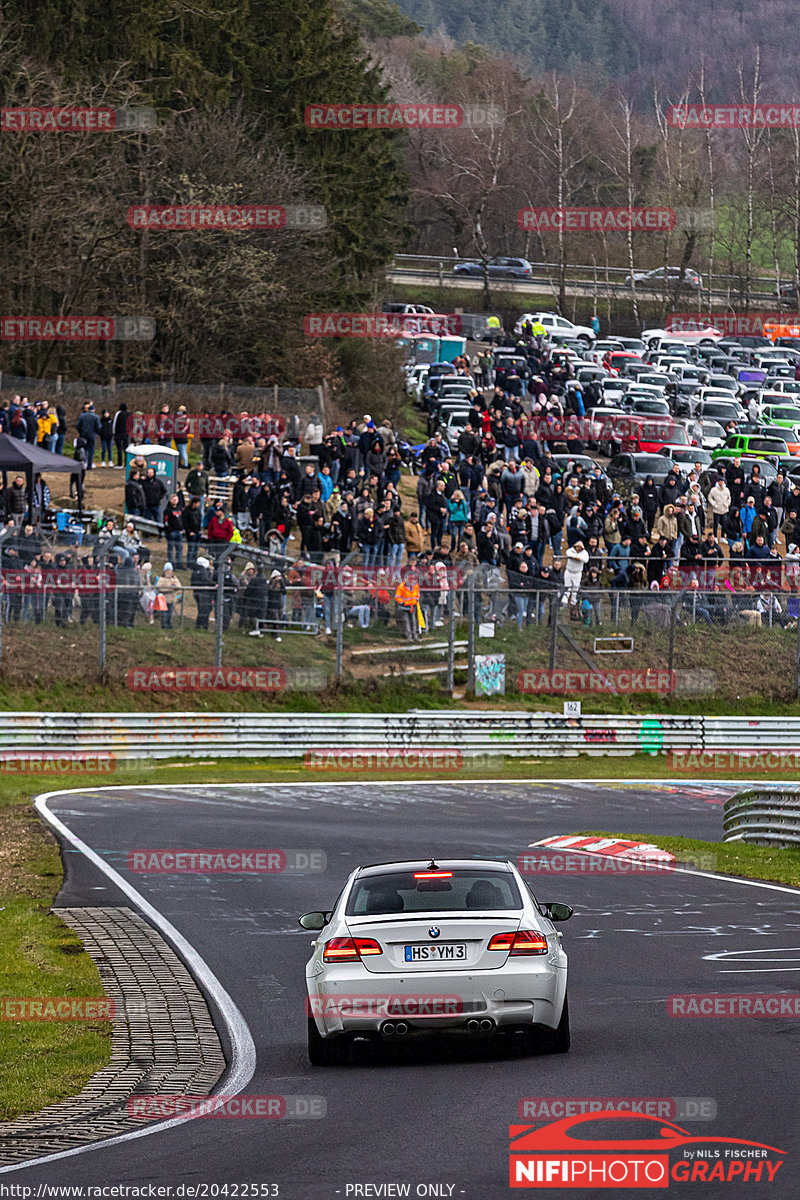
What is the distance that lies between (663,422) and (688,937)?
41.2m

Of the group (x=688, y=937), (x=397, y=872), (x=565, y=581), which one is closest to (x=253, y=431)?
(x=565, y=581)

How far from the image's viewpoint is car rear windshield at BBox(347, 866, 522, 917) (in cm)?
986

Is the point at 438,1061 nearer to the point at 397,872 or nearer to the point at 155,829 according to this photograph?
the point at 397,872

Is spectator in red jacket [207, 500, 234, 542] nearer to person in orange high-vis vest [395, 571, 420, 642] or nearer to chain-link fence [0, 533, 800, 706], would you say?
chain-link fence [0, 533, 800, 706]

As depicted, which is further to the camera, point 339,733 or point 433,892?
point 339,733

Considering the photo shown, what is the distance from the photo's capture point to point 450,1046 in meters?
10.4

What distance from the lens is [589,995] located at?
1166cm

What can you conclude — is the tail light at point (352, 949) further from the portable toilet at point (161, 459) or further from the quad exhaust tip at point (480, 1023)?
the portable toilet at point (161, 459)

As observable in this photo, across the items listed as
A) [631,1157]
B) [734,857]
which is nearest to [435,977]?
[631,1157]

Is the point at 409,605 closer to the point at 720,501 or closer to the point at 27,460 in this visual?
the point at 27,460

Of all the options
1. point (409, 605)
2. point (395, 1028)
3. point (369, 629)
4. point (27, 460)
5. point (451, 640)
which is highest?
point (27, 460)

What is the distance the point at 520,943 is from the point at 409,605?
836 inches

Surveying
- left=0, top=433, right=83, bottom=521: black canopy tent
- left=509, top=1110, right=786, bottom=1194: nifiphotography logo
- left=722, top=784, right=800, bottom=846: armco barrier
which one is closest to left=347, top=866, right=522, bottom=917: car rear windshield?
left=509, top=1110, right=786, bottom=1194: nifiphotography logo

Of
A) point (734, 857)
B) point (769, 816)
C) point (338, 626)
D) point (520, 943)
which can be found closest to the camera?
point (520, 943)
